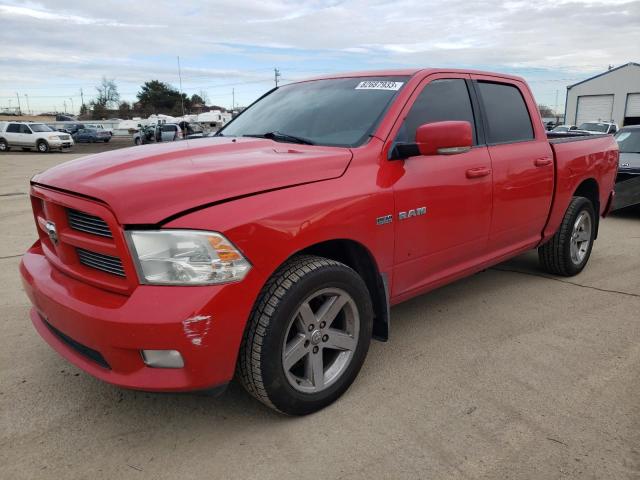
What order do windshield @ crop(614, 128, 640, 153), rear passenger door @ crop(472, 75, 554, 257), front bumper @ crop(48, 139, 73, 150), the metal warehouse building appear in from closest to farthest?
1. rear passenger door @ crop(472, 75, 554, 257)
2. windshield @ crop(614, 128, 640, 153)
3. front bumper @ crop(48, 139, 73, 150)
4. the metal warehouse building

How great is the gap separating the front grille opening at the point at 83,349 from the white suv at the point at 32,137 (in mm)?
30540

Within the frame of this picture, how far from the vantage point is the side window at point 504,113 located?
3.83 m

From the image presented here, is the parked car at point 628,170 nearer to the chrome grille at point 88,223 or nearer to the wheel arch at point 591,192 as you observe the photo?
the wheel arch at point 591,192

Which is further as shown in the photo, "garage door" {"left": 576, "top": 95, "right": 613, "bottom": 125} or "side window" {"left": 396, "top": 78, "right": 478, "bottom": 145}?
"garage door" {"left": 576, "top": 95, "right": 613, "bottom": 125}

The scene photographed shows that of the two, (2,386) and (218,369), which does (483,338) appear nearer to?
(218,369)

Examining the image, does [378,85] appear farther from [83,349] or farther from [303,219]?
[83,349]

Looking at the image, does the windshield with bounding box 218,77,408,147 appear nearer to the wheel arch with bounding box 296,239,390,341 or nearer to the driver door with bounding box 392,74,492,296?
the driver door with bounding box 392,74,492,296

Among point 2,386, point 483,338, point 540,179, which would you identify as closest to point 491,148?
point 540,179

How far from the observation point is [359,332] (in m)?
2.78

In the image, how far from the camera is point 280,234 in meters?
2.32

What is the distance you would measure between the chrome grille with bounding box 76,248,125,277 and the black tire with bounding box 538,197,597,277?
3.89 metres

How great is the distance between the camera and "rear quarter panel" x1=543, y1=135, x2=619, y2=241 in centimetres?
438

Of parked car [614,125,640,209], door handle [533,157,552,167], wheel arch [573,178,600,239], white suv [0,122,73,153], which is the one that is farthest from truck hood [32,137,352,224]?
white suv [0,122,73,153]

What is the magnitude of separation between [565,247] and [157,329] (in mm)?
3943
